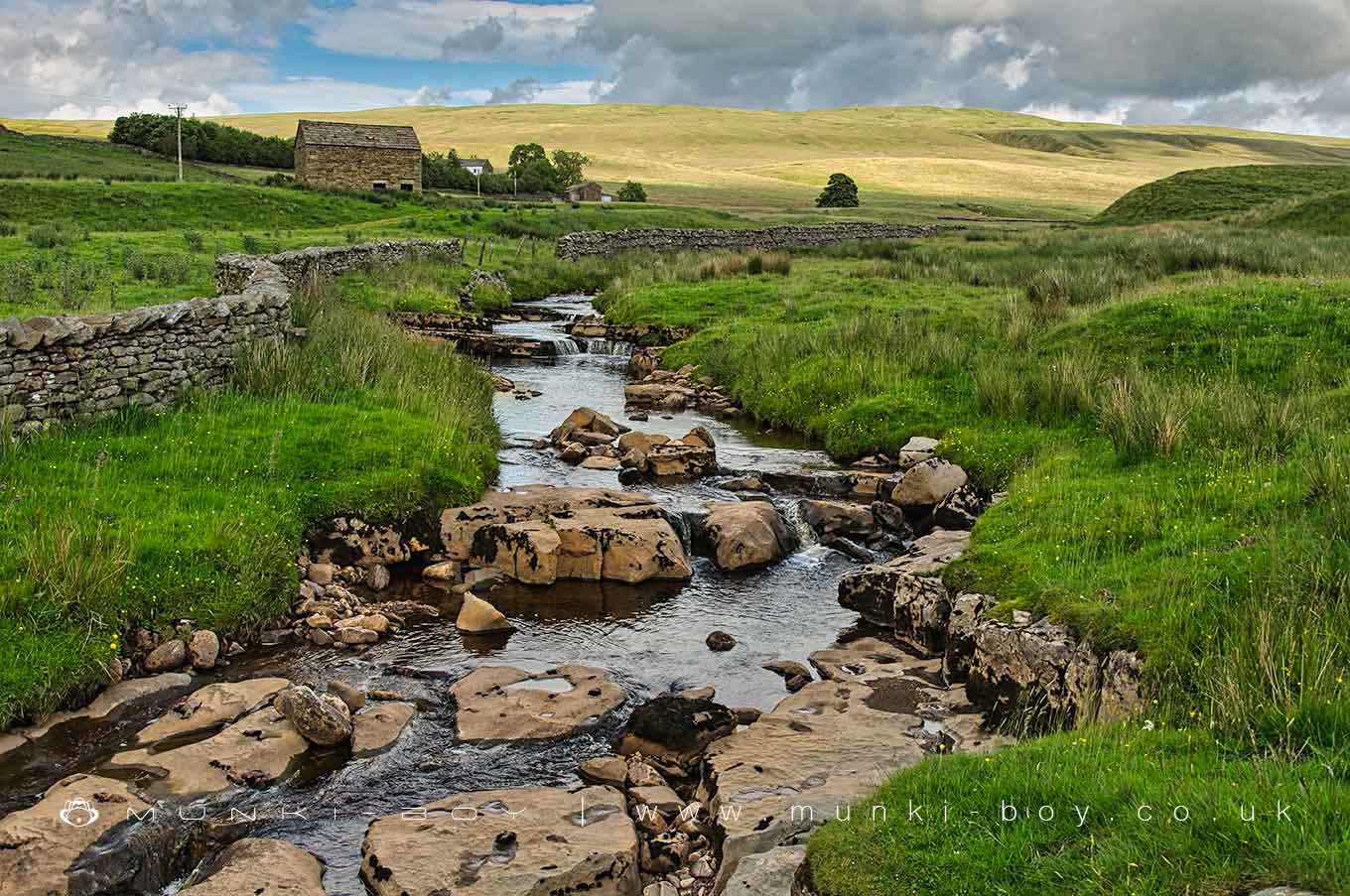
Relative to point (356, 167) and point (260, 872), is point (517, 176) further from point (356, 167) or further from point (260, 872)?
point (260, 872)

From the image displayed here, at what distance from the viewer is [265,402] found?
15047mm

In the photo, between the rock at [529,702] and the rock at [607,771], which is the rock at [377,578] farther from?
the rock at [607,771]

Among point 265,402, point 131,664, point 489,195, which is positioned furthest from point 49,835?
point 489,195

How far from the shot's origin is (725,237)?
58.6 m

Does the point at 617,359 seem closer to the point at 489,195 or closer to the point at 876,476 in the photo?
the point at 876,476

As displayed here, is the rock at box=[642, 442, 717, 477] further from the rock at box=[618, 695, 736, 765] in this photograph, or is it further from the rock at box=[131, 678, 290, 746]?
the rock at box=[131, 678, 290, 746]

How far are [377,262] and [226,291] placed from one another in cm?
1120

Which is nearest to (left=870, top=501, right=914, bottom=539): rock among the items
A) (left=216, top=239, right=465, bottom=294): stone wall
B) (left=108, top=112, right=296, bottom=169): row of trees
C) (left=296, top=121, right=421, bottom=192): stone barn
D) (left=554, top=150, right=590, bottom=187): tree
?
(left=216, top=239, right=465, bottom=294): stone wall

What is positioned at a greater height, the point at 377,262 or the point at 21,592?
the point at 377,262

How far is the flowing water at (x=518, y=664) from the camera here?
7590mm

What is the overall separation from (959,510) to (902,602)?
3.22 meters

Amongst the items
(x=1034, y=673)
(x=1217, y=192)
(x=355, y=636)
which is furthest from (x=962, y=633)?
(x=1217, y=192)

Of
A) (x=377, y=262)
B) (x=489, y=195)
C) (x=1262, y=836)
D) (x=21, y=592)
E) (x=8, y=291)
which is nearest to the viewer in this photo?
(x=1262, y=836)

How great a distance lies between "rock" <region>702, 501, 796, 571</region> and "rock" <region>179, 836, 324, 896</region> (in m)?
6.88
